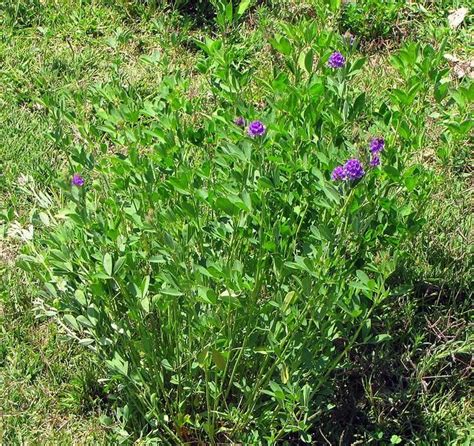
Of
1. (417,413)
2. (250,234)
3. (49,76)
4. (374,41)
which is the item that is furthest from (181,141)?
(374,41)

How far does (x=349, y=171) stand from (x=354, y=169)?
0.05ft

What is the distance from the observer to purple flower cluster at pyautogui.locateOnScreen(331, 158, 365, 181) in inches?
77.0

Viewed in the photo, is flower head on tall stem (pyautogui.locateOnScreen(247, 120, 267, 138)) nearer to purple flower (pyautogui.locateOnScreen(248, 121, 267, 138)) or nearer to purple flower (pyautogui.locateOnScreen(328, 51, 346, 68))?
purple flower (pyautogui.locateOnScreen(248, 121, 267, 138))

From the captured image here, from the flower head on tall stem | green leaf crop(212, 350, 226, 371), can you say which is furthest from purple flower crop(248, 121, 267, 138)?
green leaf crop(212, 350, 226, 371)

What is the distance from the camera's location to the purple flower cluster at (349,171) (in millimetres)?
1957

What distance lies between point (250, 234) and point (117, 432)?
0.84 metres

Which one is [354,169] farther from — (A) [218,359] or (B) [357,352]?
(B) [357,352]

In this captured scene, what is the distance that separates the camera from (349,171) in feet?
6.46

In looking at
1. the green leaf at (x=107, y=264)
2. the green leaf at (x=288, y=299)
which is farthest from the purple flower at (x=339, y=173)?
the green leaf at (x=107, y=264)

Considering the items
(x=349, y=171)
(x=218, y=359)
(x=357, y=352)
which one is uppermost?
(x=349, y=171)

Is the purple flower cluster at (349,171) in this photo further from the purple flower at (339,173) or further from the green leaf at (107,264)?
the green leaf at (107,264)

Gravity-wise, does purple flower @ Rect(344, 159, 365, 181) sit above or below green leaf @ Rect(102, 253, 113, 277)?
above

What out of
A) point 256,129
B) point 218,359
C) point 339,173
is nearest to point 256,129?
point 256,129

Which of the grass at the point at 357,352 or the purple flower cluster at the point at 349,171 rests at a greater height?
the purple flower cluster at the point at 349,171
